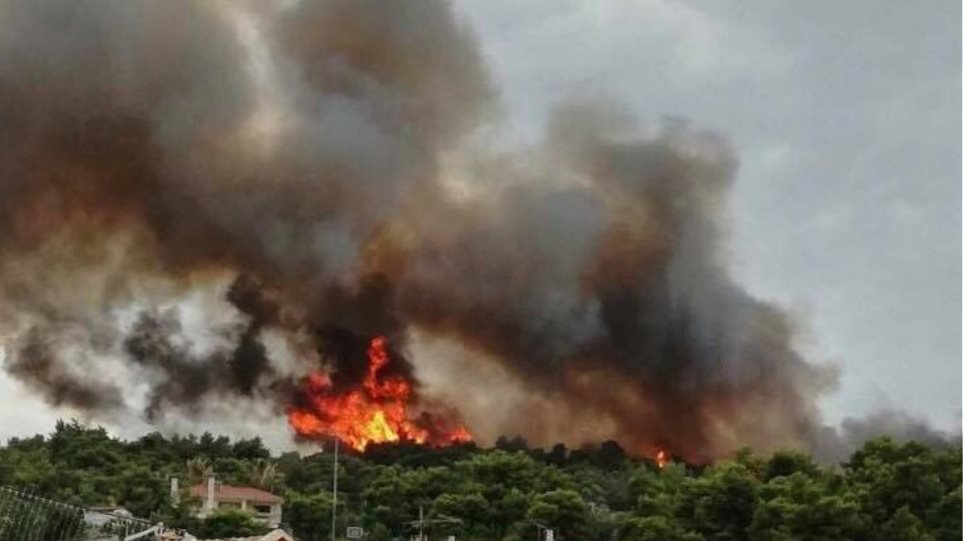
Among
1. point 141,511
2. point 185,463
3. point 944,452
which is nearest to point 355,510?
point 141,511

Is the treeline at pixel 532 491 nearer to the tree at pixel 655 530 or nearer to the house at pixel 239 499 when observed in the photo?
the tree at pixel 655 530

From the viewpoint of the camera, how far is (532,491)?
34500mm

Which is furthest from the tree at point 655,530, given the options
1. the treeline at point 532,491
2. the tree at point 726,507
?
the tree at point 726,507

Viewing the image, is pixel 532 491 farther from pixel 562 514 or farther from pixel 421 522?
pixel 421 522

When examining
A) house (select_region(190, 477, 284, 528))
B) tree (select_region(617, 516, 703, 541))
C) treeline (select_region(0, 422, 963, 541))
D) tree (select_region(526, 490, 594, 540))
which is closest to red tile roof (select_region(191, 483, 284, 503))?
house (select_region(190, 477, 284, 528))

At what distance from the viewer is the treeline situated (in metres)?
26.9

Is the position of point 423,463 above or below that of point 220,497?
above

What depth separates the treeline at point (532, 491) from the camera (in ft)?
88.4

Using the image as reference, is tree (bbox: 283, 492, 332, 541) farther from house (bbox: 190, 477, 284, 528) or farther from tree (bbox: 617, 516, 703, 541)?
tree (bbox: 617, 516, 703, 541)

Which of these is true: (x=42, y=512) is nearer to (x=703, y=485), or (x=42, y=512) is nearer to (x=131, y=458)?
(x=703, y=485)

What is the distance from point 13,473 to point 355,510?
9.47 meters

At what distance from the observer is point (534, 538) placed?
3175 cm

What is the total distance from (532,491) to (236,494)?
9.25 metres

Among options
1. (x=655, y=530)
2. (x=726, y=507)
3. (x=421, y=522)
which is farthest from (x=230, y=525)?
(x=726, y=507)
